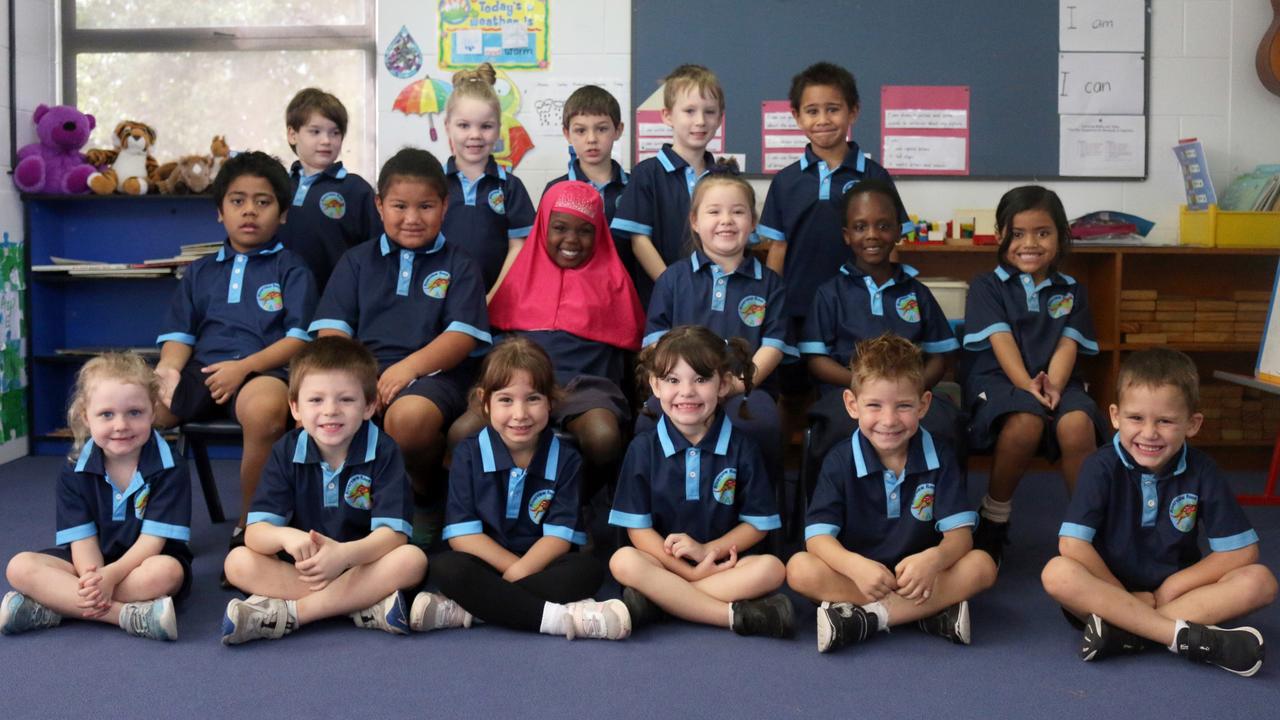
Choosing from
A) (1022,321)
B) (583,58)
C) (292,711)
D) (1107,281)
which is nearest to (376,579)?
(292,711)

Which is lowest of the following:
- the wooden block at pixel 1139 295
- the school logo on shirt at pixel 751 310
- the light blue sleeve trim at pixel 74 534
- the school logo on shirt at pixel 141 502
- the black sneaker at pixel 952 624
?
the black sneaker at pixel 952 624

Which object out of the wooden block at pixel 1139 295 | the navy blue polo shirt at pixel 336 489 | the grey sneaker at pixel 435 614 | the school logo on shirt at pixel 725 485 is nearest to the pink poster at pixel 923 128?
the wooden block at pixel 1139 295

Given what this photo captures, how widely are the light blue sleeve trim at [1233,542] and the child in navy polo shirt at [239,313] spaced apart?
6.64 feet

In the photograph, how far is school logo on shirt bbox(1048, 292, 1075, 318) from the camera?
289 cm

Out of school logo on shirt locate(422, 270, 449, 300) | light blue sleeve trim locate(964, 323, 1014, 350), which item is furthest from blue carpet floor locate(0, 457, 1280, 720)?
school logo on shirt locate(422, 270, 449, 300)

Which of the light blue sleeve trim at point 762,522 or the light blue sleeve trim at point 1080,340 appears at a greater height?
the light blue sleeve trim at point 1080,340

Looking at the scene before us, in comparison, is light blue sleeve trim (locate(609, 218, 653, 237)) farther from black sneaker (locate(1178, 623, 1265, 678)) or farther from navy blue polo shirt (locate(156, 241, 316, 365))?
black sneaker (locate(1178, 623, 1265, 678))

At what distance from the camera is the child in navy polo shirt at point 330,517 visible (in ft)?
7.02

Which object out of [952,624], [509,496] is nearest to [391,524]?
[509,496]

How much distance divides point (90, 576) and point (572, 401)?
1.07 metres

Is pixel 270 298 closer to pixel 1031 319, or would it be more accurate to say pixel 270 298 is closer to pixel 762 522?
pixel 762 522

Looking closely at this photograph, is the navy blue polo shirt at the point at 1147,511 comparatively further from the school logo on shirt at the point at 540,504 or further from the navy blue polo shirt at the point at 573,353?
the navy blue polo shirt at the point at 573,353

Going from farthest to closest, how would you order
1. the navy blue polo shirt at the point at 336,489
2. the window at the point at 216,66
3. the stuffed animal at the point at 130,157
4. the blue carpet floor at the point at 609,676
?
the window at the point at 216,66
the stuffed animal at the point at 130,157
the navy blue polo shirt at the point at 336,489
the blue carpet floor at the point at 609,676

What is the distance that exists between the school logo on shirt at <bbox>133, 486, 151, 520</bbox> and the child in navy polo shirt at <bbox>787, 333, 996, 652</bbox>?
51.2 inches
